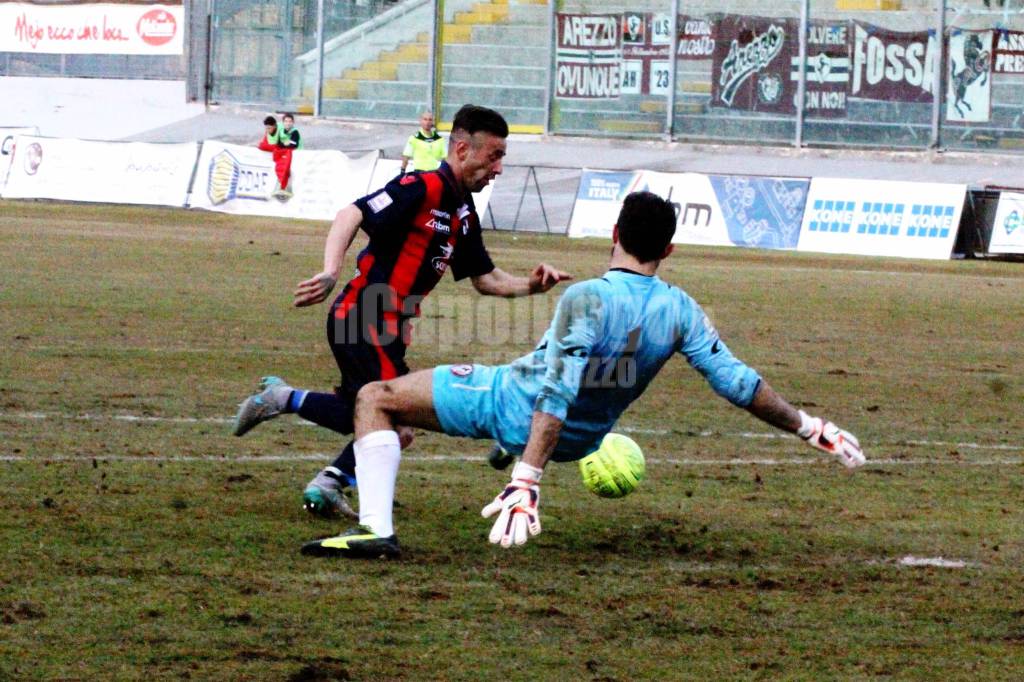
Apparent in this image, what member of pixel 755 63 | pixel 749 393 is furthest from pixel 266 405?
pixel 755 63

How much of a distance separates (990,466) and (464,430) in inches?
155

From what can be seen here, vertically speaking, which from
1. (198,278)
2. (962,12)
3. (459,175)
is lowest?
(198,278)

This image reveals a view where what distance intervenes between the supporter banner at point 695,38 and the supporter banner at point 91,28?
50.4 feet

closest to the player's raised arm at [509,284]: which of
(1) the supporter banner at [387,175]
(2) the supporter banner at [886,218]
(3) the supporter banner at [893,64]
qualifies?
(2) the supporter banner at [886,218]

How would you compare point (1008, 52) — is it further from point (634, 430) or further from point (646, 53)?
point (634, 430)

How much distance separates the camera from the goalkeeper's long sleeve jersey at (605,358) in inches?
236

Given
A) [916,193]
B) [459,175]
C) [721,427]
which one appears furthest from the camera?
[916,193]

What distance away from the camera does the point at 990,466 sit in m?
9.05

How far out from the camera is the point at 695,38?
3819 centimetres

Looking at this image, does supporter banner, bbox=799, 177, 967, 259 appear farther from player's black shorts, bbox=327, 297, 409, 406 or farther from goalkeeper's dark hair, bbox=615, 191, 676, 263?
goalkeeper's dark hair, bbox=615, 191, 676, 263

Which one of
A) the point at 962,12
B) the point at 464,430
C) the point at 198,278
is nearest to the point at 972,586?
the point at 464,430

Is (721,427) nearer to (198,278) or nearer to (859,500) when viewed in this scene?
(859,500)

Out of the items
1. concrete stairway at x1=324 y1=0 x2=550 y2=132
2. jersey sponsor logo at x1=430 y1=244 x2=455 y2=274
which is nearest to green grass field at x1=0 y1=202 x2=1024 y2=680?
jersey sponsor logo at x1=430 y1=244 x2=455 y2=274

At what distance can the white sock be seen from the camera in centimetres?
635
